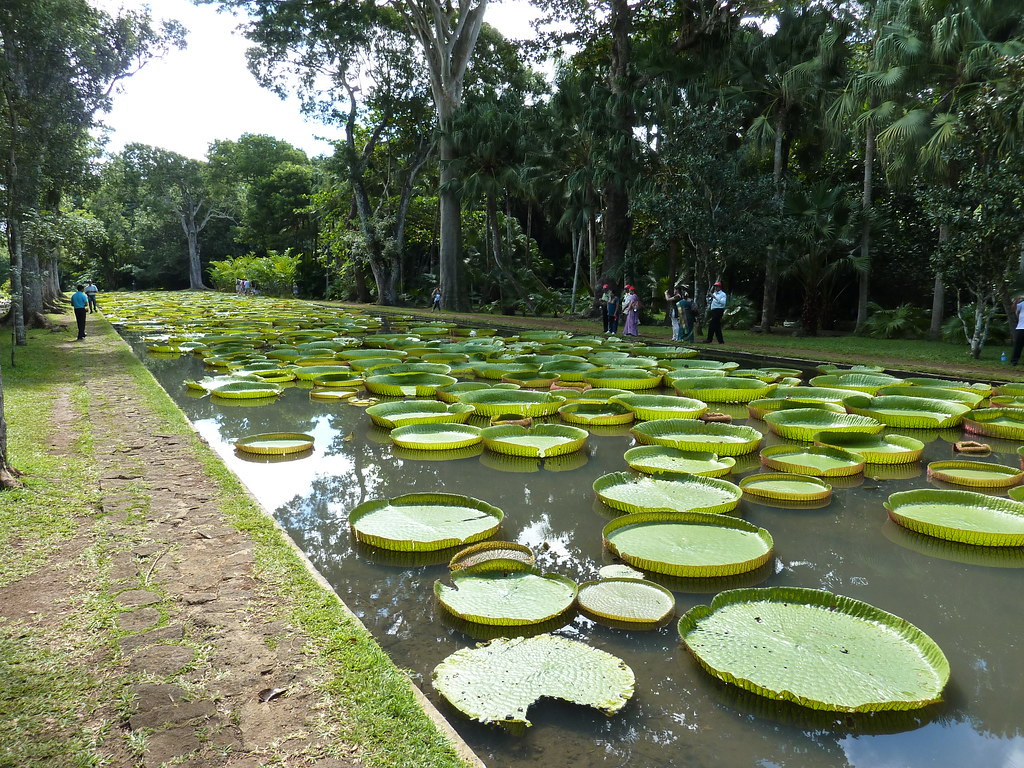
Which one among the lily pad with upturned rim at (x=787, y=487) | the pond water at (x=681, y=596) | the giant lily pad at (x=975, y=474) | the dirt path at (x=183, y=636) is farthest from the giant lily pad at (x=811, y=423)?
the dirt path at (x=183, y=636)

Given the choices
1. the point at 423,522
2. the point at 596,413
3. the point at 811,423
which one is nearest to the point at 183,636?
the point at 423,522

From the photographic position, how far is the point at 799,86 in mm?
14805

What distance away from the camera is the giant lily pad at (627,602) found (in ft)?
9.02

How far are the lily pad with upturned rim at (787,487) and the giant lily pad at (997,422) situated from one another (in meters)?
2.73

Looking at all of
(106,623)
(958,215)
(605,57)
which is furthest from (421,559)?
(605,57)

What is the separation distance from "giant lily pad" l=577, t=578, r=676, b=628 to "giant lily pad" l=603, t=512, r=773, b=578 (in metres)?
0.22

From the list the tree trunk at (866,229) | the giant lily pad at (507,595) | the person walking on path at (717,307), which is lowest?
the giant lily pad at (507,595)

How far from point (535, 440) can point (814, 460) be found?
226cm

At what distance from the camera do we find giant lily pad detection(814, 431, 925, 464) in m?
5.06

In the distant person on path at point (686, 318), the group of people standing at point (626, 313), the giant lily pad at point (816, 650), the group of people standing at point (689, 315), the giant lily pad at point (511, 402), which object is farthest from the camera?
the group of people standing at point (626, 313)

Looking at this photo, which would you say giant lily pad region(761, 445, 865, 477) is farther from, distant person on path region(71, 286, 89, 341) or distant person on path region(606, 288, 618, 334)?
distant person on path region(71, 286, 89, 341)

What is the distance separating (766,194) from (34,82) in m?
15.9

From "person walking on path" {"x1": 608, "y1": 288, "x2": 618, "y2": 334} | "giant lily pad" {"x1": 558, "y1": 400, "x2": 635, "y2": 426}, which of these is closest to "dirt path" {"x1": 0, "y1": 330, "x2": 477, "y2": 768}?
"giant lily pad" {"x1": 558, "y1": 400, "x2": 635, "y2": 426}

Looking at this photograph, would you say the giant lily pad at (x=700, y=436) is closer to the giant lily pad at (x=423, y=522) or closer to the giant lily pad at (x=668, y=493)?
the giant lily pad at (x=668, y=493)
